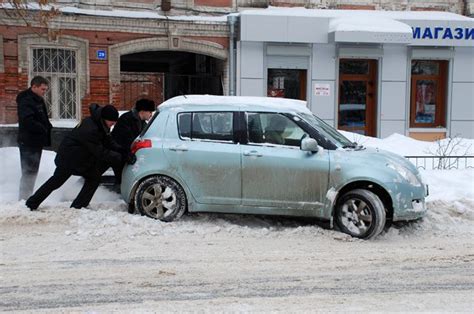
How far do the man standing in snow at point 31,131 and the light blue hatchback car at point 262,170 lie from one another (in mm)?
1588

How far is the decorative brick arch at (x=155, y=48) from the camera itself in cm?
1427

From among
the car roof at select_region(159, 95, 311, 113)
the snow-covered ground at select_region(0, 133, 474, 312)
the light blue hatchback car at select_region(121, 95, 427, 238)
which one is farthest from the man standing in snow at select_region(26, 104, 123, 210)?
the car roof at select_region(159, 95, 311, 113)

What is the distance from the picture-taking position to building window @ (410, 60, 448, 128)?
1634 cm

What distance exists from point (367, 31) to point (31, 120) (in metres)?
9.66

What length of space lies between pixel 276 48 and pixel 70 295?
448 inches

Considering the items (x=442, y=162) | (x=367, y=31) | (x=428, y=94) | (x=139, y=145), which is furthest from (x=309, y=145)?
(x=428, y=94)

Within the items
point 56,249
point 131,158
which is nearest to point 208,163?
point 131,158

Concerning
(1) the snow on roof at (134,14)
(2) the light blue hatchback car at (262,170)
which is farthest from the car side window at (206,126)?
(1) the snow on roof at (134,14)

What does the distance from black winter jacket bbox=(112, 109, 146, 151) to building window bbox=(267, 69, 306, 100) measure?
801 centimetres

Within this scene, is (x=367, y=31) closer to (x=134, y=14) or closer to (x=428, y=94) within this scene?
(x=428, y=94)

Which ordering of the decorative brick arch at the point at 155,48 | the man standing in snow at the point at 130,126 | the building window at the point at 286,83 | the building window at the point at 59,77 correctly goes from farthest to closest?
the building window at the point at 286,83
the decorative brick arch at the point at 155,48
the building window at the point at 59,77
the man standing in snow at the point at 130,126

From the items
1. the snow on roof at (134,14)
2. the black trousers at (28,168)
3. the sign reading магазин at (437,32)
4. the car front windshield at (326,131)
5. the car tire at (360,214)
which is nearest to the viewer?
the car tire at (360,214)

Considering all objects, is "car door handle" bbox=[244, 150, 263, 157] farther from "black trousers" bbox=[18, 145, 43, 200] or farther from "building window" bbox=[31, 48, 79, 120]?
"building window" bbox=[31, 48, 79, 120]

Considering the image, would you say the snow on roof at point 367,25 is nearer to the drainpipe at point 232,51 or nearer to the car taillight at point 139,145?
the drainpipe at point 232,51
